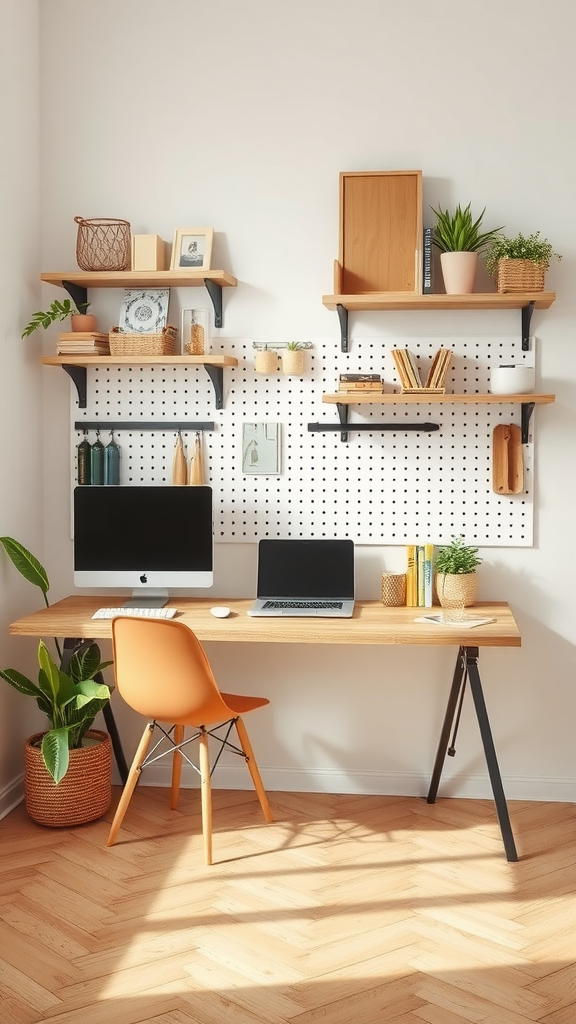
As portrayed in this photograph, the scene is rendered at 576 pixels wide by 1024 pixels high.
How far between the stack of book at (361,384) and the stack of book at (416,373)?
0.08m

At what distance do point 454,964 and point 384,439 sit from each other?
5.91 ft

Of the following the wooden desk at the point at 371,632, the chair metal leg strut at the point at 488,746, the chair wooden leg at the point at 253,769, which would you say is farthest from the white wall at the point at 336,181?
the chair metal leg strut at the point at 488,746

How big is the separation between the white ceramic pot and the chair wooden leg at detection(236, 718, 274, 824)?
4.71 feet

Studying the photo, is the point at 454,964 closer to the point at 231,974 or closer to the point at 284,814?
the point at 231,974

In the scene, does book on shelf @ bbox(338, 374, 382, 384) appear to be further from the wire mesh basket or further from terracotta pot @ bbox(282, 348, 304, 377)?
the wire mesh basket

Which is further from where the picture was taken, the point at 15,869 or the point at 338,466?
the point at 338,466

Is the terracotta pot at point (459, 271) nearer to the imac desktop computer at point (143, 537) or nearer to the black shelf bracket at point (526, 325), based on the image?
the black shelf bracket at point (526, 325)

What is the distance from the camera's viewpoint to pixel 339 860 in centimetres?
310

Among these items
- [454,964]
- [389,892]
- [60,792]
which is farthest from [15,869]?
[454,964]

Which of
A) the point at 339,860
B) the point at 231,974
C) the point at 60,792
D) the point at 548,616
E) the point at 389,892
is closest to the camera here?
the point at 231,974

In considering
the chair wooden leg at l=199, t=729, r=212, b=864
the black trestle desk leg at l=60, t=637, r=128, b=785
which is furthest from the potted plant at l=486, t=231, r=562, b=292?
the black trestle desk leg at l=60, t=637, r=128, b=785

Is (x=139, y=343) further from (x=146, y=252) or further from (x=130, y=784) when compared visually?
(x=130, y=784)

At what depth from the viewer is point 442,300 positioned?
331cm

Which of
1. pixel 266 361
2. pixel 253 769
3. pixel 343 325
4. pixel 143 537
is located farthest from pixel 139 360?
pixel 253 769
